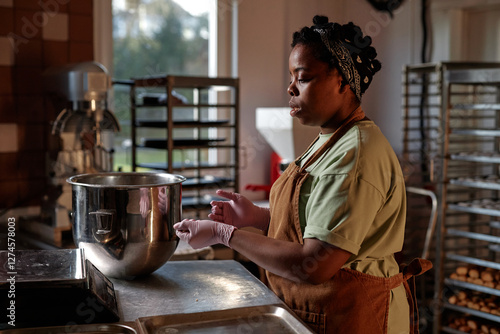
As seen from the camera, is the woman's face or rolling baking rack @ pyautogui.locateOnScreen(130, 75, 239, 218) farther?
rolling baking rack @ pyautogui.locateOnScreen(130, 75, 239, 218)

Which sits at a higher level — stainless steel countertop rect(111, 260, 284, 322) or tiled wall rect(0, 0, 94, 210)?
tiled wall rect(0, 0, 94, 210)

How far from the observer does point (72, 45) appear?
292 centimetres

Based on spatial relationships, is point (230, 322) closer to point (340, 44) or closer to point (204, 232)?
point (204, 232)

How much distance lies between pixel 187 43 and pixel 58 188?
63.9 inches

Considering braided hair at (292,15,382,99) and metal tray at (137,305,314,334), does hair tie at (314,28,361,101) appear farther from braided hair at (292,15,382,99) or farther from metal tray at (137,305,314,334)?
metal tray at (137,305,314,334)

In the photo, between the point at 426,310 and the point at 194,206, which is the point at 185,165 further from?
the point at 426,310

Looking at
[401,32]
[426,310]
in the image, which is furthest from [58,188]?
[401,32]

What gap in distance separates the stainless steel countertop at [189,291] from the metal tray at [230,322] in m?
0.03

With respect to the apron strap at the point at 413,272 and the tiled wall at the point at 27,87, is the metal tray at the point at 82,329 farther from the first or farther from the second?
the tiled wall at the point at 27,87

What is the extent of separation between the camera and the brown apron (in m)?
1.29

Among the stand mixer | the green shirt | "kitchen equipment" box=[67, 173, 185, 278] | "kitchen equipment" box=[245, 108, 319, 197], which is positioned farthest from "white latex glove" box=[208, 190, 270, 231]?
"kitchen equipment" box=[245, 108, 319, 197]

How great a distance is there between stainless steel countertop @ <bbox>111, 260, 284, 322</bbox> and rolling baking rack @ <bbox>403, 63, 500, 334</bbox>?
181 cm

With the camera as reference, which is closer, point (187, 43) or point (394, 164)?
point (394, 164)

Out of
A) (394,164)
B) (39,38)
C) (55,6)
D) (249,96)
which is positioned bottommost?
(394,164)
